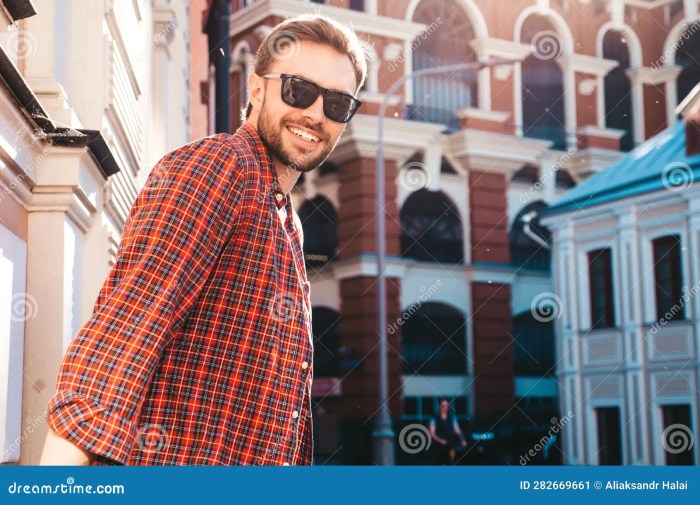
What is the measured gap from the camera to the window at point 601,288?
13.8m

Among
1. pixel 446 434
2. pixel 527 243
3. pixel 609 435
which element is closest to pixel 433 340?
pixel 446 434

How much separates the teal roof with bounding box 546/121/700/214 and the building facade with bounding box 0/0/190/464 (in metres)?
9.69

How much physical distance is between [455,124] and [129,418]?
16.4 m

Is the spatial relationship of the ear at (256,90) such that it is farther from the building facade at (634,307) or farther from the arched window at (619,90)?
the arched window at (619,90)

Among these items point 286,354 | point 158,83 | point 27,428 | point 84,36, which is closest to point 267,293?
point 286,354

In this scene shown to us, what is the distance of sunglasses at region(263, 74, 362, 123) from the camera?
4.60ft

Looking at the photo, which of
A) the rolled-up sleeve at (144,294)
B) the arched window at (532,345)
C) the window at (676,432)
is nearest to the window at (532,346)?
the arched window at (532,345)

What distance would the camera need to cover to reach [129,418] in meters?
1.09

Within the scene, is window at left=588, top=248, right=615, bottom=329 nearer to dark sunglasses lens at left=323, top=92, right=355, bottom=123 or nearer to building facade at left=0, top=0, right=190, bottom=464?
building facade at left=0, top=0, right=190, bottom=464

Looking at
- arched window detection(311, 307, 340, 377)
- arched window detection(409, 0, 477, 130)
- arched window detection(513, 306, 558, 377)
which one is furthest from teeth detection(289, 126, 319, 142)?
arched window detection(409, 0, 477, 130)

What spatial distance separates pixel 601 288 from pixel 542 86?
18.1 feet

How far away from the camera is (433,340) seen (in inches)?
618

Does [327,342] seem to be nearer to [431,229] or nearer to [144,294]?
[431,229]

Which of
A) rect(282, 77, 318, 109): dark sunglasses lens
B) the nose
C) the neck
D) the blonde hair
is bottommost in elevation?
the neck
